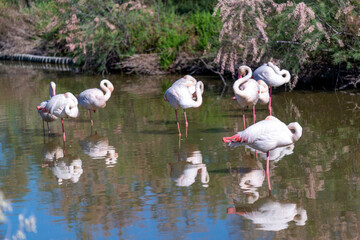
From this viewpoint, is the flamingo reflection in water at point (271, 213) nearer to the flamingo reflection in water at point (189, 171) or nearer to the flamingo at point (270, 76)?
the flamingo reflection in water at point (189, 171)

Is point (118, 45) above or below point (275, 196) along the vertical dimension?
above

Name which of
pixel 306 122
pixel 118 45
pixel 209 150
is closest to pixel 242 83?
pixel 306 122

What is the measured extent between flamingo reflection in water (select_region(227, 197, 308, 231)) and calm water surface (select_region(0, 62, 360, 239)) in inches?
0.4

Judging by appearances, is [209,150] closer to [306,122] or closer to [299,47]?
[306,122]

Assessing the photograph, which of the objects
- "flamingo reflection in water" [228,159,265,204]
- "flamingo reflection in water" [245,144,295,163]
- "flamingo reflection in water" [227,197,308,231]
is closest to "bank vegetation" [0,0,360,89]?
"flamingo reflection in water" [245,144,295,163]

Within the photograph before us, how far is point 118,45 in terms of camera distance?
2053 centimetres

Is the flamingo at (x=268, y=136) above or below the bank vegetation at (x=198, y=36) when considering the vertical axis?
below

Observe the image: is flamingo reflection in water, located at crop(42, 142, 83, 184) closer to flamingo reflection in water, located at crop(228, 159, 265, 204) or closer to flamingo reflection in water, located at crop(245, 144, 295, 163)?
flamingo reflection in water, located at crop(228, 159, 265, 204)

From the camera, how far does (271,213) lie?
625 centimetres

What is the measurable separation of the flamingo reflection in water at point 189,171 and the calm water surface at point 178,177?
0.05 ft

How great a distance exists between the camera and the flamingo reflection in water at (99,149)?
893cm

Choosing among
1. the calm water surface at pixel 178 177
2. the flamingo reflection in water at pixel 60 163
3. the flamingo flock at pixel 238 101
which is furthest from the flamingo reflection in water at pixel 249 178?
the flamingo reflection in water at pixel 60 163

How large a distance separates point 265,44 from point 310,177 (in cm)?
721

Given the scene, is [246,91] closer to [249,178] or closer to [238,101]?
→ [238,101]
